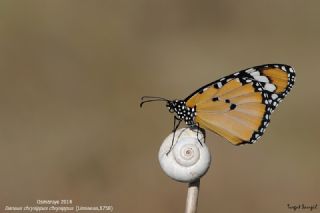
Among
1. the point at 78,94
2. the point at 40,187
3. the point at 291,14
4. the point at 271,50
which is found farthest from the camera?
the point at 291,14

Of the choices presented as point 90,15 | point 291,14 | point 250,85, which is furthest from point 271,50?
point 250,85

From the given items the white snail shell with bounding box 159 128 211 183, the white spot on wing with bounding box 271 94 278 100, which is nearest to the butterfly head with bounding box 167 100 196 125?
the white spot on wing with bounding box 271 94 278 100

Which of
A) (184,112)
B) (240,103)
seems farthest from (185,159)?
(240,103)

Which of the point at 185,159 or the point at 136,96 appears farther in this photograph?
the point at 136,96

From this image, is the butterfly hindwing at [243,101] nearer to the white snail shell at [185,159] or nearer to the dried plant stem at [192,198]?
the white snail shell at [185,159]

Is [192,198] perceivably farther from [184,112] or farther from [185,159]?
[184,112]

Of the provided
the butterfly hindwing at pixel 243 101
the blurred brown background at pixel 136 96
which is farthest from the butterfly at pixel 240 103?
the blurred brown background at pixel 136 96

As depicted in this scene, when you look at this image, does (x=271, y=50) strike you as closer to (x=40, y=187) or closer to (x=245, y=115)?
(x=40, y=187)
